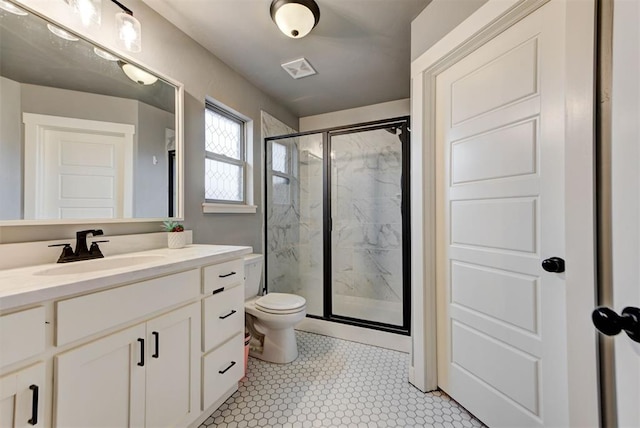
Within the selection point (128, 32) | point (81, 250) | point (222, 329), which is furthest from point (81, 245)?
point (128, 32)

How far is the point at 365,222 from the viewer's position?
276 centimetres

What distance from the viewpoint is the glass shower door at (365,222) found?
8.53 ft

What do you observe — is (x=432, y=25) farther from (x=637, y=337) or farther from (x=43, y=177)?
(x=43, y=177)

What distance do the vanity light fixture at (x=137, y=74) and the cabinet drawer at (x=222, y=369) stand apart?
1622 mm

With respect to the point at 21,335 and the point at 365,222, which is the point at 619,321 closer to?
the point at 21,335

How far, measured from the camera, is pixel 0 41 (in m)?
1.05

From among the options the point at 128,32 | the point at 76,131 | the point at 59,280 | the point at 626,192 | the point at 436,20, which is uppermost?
the point at 436,20

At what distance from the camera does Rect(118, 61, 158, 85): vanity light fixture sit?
4.88ft

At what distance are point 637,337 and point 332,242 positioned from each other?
230 cm

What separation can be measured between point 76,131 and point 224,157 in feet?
3.58

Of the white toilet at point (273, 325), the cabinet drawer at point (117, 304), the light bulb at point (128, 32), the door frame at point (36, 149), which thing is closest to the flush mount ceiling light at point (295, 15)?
the light bulb at point (128, 32)

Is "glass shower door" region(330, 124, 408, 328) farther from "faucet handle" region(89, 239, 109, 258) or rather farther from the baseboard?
"faucet handle" region(89, 239, 109, 258)

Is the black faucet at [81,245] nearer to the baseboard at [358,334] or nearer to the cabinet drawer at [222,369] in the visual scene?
the cabinet drawer at [222,369]

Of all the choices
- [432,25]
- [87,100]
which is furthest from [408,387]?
[87,100]
